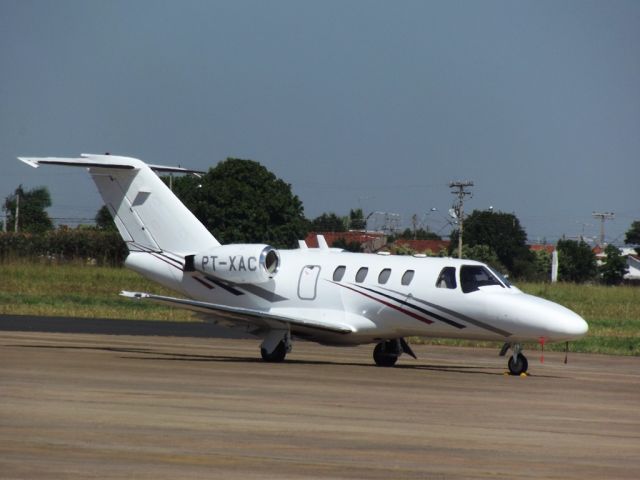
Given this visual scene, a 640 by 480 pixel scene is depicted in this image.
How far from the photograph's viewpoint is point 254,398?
16781 mm

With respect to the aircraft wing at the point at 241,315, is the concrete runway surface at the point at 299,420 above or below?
below

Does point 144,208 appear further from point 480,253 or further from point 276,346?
point 480,253

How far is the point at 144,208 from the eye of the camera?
2723 centimetres

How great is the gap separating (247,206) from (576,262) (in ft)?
186

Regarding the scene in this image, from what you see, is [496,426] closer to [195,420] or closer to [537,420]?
[537,420]

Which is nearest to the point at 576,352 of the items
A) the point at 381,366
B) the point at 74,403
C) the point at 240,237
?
the point at 381,366

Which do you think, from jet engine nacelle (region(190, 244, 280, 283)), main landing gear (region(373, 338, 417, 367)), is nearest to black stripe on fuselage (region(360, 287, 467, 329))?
main landing gear (region(373, 338, 417, 367))

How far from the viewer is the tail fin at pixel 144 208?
27.0 m

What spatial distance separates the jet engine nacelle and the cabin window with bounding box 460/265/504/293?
4110 mm

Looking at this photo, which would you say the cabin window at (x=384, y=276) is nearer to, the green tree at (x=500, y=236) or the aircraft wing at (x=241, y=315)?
the aircraft wing at (x=241, y=315)

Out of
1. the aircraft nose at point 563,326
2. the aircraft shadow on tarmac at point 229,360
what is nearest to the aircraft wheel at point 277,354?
the aircraft shadow on tarmac at point 229,360

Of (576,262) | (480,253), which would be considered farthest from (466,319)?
(576,262)

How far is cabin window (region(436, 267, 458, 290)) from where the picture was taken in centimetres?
2430

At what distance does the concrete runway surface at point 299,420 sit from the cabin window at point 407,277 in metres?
1.74
